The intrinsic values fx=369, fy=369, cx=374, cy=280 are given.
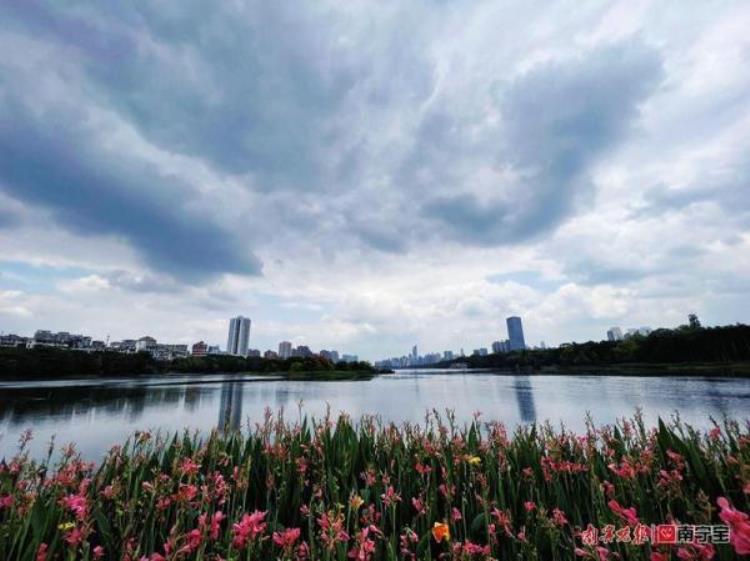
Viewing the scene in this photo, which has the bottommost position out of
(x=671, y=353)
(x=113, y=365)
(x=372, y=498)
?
(x=372, y=498)

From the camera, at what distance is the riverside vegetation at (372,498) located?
79.6 inches

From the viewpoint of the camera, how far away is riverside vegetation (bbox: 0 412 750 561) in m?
2.02

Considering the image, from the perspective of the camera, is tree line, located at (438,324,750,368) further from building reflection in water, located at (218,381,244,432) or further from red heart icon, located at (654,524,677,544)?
red heart icon, located at (654,524,677,544)

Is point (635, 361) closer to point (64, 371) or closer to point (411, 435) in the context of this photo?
point (411, 435)

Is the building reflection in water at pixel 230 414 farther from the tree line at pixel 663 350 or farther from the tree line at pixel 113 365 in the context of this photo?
the tree line at pixel 663 350

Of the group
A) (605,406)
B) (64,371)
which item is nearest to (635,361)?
(605,406)

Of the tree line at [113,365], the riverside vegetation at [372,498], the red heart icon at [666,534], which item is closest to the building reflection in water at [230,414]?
the riverside vegetation at [372,498]

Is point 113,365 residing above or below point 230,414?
above

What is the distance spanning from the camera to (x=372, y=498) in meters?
3.38

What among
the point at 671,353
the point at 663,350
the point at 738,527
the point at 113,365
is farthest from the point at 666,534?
the point at 113,365

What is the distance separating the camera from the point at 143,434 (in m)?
3.47

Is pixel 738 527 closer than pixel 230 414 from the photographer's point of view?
Yes

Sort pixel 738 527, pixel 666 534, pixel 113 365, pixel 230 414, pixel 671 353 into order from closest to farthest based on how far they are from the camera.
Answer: pixel 738 527
pixel 666 534
pixel 230 414
pixel 671 353
pixel 113 365

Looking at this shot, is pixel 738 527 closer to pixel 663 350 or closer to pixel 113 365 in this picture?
pixel 663 350
